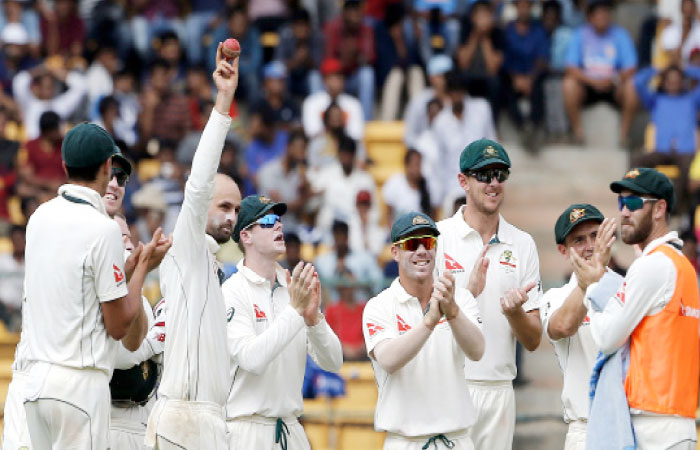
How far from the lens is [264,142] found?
15.8m

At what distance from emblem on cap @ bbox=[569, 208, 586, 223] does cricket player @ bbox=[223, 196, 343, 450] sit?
173 cm

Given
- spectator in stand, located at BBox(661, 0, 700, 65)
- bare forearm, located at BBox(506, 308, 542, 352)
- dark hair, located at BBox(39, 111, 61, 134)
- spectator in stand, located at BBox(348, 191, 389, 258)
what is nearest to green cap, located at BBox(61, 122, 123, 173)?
bare forearm, located at BBox(506, 308, 542, 352)

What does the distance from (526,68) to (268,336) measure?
946 centimetres

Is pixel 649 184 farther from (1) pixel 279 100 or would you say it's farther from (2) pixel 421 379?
(1) pixel 279 100

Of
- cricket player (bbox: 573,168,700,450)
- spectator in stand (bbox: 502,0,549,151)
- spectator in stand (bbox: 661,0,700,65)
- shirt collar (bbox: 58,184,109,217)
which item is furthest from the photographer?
spectator in stand (bbox: 661,0,700,65)

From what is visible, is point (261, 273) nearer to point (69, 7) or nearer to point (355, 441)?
point (355, 441)

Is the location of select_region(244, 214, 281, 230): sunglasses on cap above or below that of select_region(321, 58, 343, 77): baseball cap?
below

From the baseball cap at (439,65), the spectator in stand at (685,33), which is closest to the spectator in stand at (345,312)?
the baseball cap at (439,65)

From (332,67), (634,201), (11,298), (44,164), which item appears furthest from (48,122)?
(634,201)

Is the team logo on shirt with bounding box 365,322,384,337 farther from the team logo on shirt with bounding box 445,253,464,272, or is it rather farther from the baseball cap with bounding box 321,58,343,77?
the baseball cap with bounding box 321,58,343,77

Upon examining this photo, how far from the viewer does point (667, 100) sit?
1580 centimetres

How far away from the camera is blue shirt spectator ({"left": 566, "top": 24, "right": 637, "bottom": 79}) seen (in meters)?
16.5

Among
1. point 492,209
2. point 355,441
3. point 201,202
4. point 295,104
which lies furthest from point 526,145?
point 201,202

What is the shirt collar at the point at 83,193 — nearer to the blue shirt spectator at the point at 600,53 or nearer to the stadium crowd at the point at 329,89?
the stadium crowd at the point at 329,89
